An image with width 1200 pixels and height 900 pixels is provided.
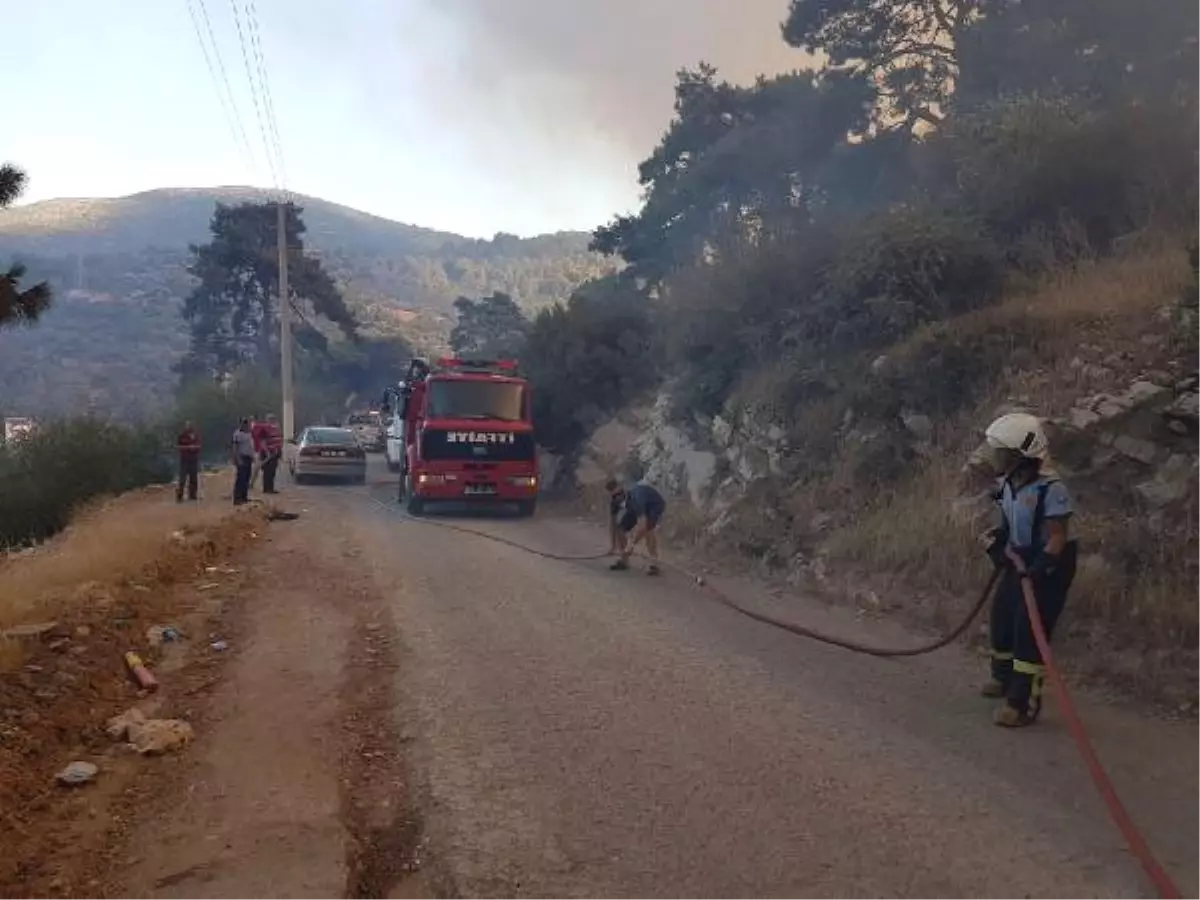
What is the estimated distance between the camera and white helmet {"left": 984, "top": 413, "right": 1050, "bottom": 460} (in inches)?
270

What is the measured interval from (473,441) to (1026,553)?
15512mm

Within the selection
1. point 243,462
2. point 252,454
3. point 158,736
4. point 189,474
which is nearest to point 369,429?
point 189,474

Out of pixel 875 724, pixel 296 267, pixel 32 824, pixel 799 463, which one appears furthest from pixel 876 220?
pixel 296 267

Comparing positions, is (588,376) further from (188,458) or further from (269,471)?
(188,458)

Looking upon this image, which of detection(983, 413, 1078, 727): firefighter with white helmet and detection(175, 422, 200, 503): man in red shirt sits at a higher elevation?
detection(983, 413, 1078, 727): firefighter with white helmet

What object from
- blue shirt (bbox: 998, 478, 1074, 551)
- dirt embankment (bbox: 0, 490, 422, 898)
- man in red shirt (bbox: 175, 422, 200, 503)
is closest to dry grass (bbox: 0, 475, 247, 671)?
dirt embankment (bbox: 0, 490, 422, 898)

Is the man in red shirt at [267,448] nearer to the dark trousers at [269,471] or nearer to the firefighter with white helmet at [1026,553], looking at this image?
the dark trousers at [269,471]

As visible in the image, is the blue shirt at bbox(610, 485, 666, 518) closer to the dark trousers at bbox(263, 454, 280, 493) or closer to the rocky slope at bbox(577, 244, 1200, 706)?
the rocky slope at bbox(577, 244, 1200, 706)

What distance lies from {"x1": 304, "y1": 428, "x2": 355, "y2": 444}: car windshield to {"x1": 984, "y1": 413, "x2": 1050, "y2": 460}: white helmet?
2602cm

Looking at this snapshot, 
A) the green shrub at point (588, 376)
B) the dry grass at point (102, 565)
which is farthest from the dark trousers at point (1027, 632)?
the green shrub at point (588, 376)

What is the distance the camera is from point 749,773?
19.1ft

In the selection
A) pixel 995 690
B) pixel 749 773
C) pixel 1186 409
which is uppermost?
pixel 1186 409

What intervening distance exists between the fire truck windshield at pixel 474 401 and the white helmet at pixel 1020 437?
15687 millimetres

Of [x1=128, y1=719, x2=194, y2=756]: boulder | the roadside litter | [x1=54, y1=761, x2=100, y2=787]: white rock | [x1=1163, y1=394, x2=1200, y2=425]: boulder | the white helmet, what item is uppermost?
[x1=1163, y1=394, x2=1200, y2=425]: boulder
